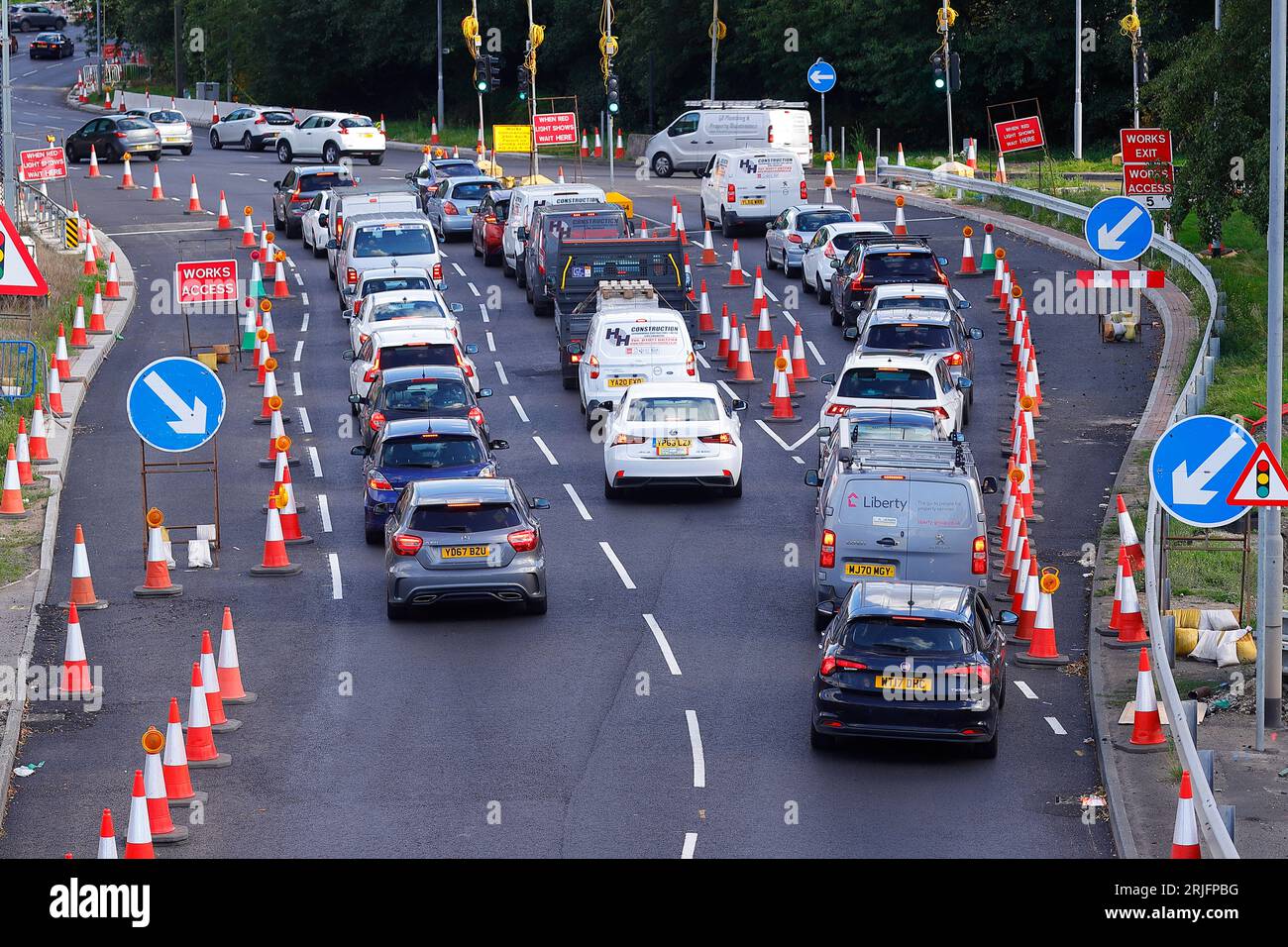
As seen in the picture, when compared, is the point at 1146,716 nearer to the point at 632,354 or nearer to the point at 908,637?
the point at 908,637

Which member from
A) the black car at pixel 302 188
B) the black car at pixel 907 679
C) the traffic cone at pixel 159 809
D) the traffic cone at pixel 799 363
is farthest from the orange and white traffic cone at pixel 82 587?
the black car at pixel 302 188

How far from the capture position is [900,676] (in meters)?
16.5

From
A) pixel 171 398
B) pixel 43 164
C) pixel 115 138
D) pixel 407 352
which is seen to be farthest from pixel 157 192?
pixel 171 398

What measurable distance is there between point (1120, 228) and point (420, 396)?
1017 cm

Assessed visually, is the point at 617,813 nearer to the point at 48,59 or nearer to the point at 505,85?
the point at 505,85

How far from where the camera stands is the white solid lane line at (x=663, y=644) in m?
19.4

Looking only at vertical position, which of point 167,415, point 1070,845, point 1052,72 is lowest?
point 1070,845

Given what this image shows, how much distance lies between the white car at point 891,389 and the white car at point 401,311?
7495 millimetres

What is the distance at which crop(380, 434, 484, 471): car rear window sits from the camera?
24.1 m

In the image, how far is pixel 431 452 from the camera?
24172mm

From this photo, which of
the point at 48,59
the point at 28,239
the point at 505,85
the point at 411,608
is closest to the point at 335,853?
the point at 411,608

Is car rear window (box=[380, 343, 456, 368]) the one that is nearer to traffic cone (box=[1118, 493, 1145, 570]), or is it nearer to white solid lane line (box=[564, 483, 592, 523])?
white solid lane line (box=[564, 483, 592, 523])

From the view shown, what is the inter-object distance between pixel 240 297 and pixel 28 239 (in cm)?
746

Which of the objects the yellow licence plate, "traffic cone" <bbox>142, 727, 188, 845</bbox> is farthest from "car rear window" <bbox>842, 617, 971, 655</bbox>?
"traffic cone" <bbox>142, 727, 188, 845</bbox>
